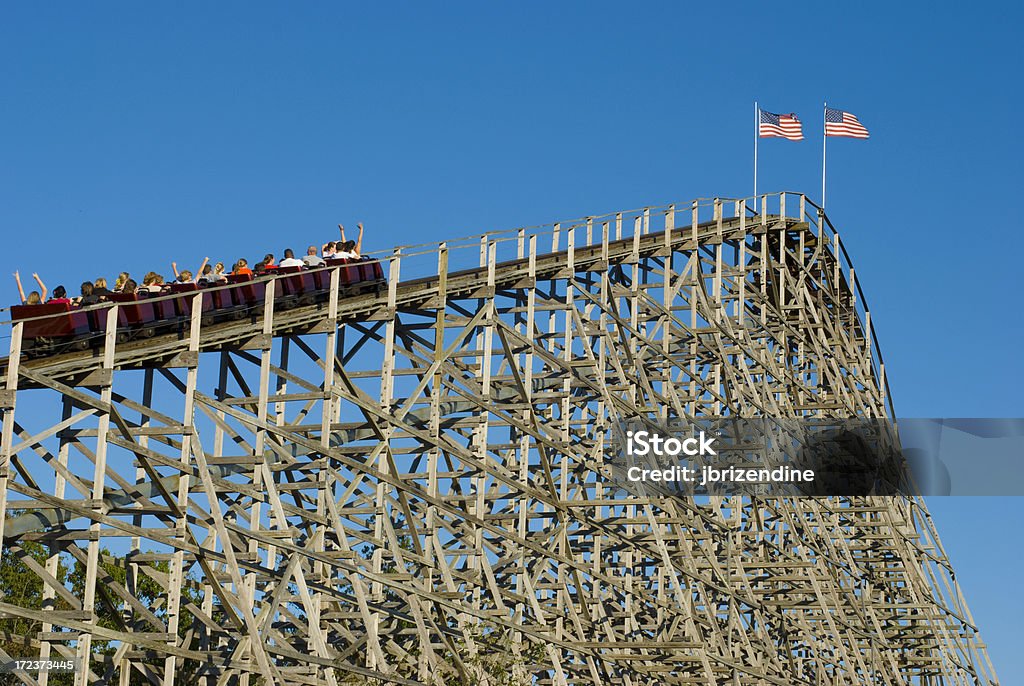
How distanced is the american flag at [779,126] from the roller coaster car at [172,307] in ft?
54.0

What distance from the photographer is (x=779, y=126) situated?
4050 cm

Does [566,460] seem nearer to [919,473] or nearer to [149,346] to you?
[149,346]

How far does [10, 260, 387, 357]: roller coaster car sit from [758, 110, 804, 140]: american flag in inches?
648

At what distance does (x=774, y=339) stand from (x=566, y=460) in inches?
405

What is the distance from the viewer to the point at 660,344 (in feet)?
108

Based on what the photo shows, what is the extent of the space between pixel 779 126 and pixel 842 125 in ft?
7.81

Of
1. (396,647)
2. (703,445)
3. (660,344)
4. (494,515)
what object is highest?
(660,344)

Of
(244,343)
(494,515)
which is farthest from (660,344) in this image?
(244,343)

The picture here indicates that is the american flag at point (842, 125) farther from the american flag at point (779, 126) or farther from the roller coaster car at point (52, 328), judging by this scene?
the roller coaster car at point (52, 328)

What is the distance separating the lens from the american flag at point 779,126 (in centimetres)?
4019

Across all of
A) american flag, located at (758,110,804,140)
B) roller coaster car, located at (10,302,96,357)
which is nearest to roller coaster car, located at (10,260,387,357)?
roller coaster car, located at (10,302,96,357)

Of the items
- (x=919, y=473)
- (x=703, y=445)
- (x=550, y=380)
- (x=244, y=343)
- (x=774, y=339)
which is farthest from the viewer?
(x=919, y=473)

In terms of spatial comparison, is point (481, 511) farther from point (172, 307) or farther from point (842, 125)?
point (842, 125)

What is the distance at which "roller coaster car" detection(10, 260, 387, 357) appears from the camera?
19.7m
